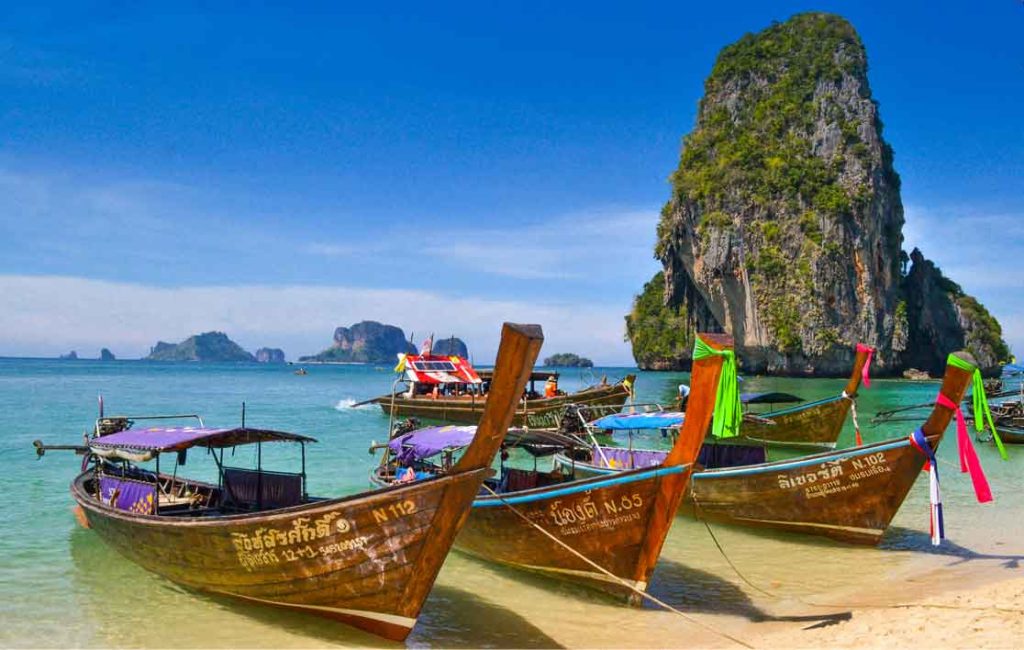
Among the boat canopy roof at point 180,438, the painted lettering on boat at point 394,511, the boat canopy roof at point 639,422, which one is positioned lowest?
the painted lettering on boat at point 394,511

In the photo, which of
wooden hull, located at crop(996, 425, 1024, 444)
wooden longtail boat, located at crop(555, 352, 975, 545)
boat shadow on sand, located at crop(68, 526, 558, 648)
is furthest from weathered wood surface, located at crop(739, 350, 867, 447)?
boat shadow on sand, located at crop(68, 526, 558, 648)

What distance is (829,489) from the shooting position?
35.3 ft

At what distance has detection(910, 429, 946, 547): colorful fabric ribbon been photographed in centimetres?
934

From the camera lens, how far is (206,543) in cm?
762

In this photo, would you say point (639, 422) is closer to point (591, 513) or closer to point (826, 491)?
point (826, 491)

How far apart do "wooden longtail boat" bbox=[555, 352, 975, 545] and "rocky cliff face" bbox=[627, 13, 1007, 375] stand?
56.7 m

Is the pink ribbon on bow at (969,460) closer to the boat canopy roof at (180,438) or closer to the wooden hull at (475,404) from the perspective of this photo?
the boat canopy roof at (180,438)

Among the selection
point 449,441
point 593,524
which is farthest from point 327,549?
point 449,441

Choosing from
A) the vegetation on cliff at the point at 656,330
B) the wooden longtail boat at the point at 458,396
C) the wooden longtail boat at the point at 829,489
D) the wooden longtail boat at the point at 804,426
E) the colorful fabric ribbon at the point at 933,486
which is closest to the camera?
the colorful fabric ribbon at the point at 933,486

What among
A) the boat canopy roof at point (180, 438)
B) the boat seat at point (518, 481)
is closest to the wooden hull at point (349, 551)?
the boat canopy roof at point (180, 438)

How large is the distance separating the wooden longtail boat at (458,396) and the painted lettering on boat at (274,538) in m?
21.7

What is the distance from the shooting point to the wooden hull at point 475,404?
2942cm

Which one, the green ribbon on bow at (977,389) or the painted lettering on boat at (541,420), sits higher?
the green ribbon on bow at (977,389)

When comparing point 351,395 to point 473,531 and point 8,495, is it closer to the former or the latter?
point 8,495
